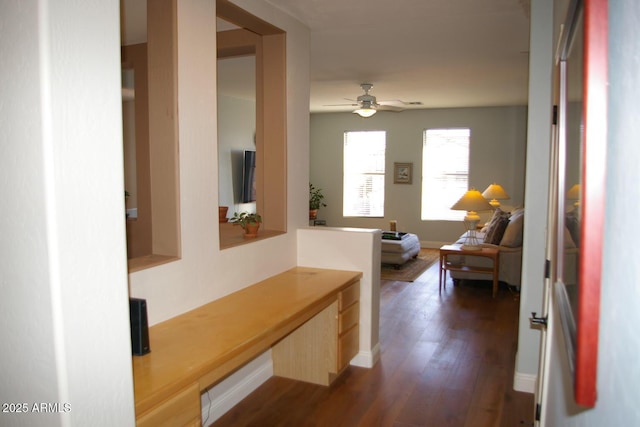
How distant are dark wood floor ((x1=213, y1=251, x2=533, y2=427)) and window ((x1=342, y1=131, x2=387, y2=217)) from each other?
5007 millimetres

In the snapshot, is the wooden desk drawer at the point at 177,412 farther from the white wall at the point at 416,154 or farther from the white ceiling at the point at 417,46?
the white wall at the point at 416,154

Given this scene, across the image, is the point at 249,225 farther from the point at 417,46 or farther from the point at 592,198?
the point at 592,198

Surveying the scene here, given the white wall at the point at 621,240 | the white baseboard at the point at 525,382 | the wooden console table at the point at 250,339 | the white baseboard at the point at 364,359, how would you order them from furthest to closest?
the white baseboard at the point at 364,359
the white baseboard at the point at 525,382
the wooden console table at the point at 250,339
the white wall at the point at 621,240

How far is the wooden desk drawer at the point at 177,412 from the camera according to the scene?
1614 millimetres

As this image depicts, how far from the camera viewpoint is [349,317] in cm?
347

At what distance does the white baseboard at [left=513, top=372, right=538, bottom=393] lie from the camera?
3.23 m

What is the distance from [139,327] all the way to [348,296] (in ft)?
5.70

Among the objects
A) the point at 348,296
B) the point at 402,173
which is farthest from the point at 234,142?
the point at 348,296

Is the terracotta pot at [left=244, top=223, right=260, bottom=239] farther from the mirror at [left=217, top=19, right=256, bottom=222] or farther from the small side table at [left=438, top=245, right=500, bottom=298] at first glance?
the mirror at [left=217, top=19, right=256, bottom=222]

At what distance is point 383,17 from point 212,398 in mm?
2796

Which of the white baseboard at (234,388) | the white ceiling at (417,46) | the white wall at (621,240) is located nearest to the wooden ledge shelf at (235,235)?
the white baseboard at (234,388)

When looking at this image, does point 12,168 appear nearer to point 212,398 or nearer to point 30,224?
point 30,224

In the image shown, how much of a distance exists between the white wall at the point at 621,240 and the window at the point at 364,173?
29.6 ft

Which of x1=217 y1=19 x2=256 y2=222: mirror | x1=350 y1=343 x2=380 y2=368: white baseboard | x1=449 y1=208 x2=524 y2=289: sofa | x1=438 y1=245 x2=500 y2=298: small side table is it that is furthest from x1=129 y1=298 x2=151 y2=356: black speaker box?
x1=217 y1=19 x2=256 y2=222: mirror
